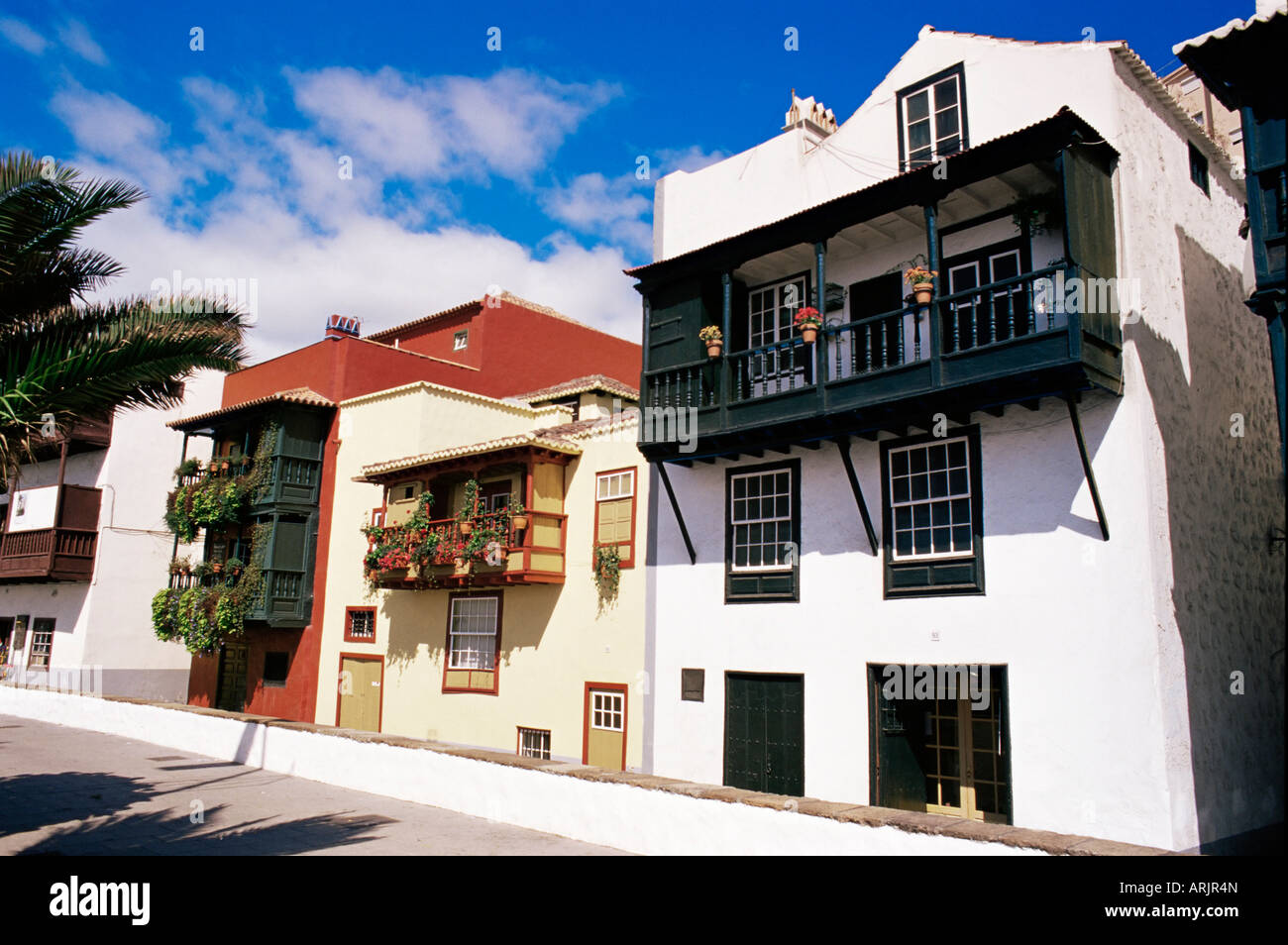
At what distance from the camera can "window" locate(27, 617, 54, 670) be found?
3269 centimetres

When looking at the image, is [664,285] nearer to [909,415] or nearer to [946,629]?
[909,415]

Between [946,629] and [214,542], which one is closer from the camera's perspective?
[946,629]

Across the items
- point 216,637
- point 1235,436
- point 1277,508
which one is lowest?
point 216,637

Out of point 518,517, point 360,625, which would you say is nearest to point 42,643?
point 360,625

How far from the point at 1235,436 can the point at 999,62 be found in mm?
6443

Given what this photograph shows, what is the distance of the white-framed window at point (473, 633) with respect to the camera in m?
20.7

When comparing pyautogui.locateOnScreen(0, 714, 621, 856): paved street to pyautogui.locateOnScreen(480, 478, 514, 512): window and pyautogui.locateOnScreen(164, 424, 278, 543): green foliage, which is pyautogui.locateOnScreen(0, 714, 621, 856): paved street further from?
pyautogui.locateOnScreen(164, 424, 278, 543): green foliage

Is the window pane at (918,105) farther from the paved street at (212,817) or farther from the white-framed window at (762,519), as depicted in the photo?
the paved street at (212,817)

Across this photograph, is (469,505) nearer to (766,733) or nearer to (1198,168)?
(766,733)

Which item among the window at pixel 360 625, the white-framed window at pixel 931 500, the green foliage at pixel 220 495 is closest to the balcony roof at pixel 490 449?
the window at pixel 360 625

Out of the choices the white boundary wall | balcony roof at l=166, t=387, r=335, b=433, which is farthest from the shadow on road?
balcony roof at l=166, t=387, r=335, b=433

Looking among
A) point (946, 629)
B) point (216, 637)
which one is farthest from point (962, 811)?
point (216, 637)

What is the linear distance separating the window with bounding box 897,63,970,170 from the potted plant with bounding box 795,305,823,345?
290cm
